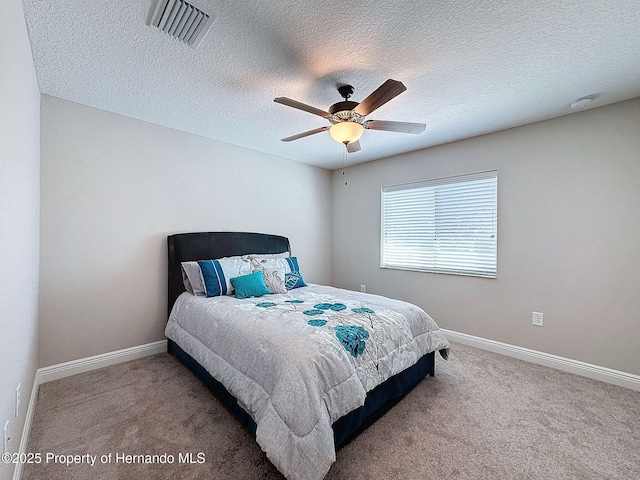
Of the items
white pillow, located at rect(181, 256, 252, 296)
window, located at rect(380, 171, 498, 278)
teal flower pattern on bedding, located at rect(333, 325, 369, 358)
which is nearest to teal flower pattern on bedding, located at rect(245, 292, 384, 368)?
teal flower pattern on bedding, located at rect(333, 325, 369, 358)

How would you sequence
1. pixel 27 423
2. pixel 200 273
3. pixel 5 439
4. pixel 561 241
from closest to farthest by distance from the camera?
pixel 5 439 < pixel 27 423 < pixel 561 241 < pixel 200 273

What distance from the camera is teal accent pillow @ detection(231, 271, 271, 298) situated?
9.11 ft

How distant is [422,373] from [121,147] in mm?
3598

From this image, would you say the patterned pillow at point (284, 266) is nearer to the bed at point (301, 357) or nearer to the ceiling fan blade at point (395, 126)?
the bed at point (301, 357)

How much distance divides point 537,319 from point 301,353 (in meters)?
2.73

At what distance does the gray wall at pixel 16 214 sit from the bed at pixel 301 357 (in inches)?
39.9

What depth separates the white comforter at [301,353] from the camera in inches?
54.4

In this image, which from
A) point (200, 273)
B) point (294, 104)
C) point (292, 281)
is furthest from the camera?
point (292, 281)

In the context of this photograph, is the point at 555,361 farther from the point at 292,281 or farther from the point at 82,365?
the point at 82,365

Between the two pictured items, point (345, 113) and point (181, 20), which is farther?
point (345, 113)

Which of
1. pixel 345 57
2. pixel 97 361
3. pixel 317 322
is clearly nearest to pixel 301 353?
pixel 317 322

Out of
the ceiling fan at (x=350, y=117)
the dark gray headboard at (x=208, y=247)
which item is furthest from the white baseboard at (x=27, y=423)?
the ceiling fan at (x=350, y=117)

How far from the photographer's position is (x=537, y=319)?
113 inches

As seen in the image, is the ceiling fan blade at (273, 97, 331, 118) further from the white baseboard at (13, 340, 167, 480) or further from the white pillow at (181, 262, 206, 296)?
the white baseboard at (13, 340, 167, 480)
